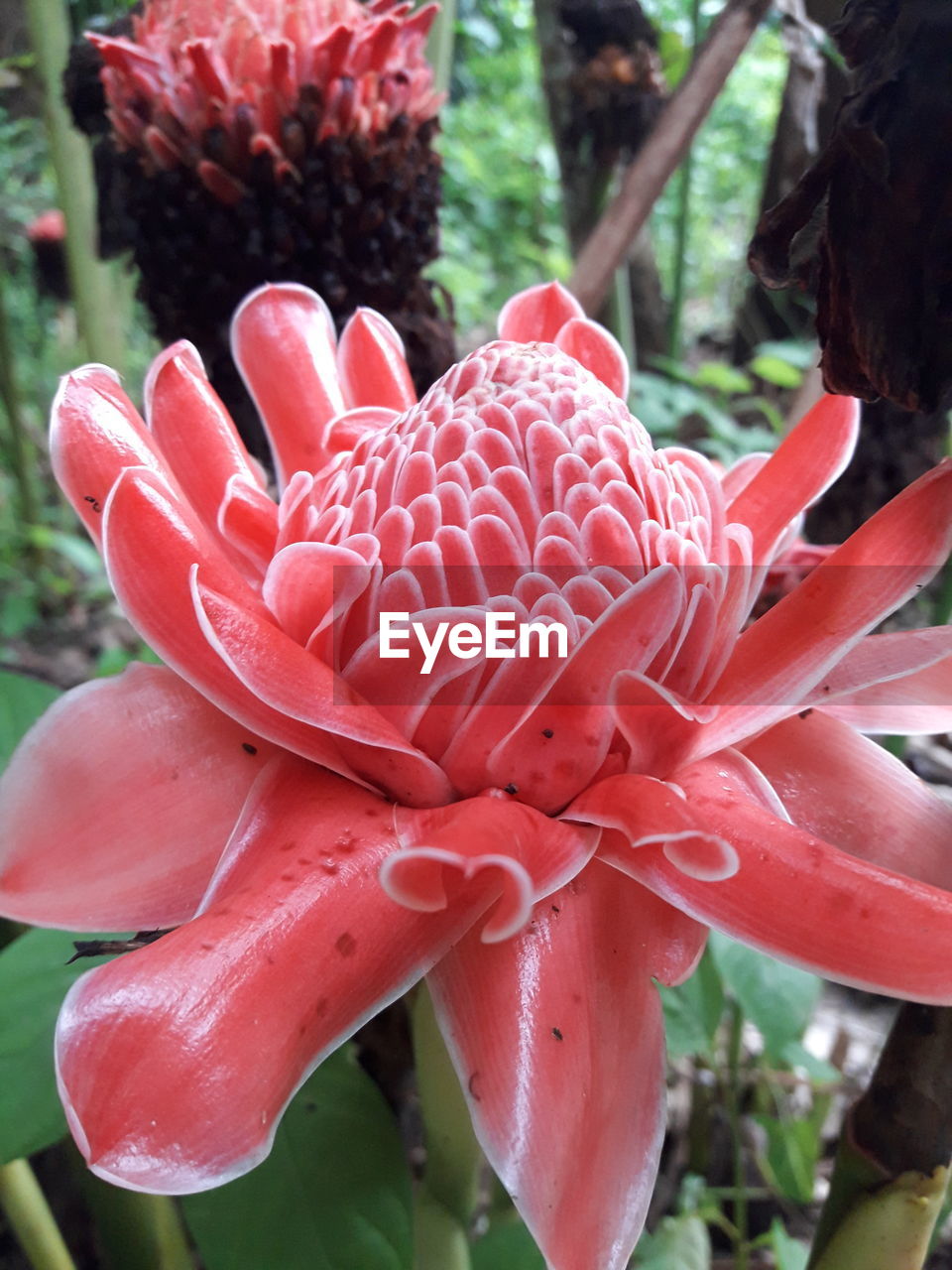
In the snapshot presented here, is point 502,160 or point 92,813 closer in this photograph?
point 92,813

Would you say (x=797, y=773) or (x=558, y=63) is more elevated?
(x=558, y=63)

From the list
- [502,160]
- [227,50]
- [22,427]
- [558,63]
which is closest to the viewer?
[227,50]

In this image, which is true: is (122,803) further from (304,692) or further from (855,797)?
(855,797)

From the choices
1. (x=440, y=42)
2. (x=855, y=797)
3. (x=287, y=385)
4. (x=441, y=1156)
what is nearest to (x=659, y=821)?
(x=855, y=797)

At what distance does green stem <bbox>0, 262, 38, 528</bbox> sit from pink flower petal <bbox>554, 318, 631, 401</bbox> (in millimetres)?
1677

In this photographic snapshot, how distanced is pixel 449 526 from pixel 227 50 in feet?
1.55

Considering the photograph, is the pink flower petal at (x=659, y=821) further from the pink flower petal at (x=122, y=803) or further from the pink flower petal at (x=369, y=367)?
the pink flower petal at (x=369, y=367)

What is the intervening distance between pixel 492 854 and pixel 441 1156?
0.94 feet

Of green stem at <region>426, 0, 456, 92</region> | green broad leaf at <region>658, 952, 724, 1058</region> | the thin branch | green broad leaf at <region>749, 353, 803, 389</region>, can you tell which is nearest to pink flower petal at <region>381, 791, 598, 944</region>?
green broad leaf at <region>658, 952, 724, 1058</region>

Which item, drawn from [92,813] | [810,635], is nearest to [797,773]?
[810,635]

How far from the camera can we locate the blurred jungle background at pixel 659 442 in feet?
1.69

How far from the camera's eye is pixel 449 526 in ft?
1.38

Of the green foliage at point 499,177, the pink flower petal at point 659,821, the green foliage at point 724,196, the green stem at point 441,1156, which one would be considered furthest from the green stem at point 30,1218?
the green foliage at point 724,196

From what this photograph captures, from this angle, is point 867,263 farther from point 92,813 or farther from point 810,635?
point 92,813
